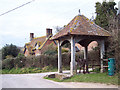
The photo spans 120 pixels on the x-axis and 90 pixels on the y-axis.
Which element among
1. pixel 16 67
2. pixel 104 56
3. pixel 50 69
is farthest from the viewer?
pixel 16 67

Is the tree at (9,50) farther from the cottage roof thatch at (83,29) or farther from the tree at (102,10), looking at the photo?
the cottage roof thatch at (83,29)

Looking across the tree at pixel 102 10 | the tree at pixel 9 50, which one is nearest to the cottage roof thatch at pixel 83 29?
the tree at pixel 102 10

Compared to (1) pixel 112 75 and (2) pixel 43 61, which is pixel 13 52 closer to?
(2) pixel 43 61

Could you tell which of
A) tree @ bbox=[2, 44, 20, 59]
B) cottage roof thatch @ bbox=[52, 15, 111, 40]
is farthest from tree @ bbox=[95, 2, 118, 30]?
tree @ bbox=[2, 44, 20, 59]

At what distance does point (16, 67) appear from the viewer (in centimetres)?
3253

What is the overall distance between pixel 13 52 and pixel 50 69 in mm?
25147

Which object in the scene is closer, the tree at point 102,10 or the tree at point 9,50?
the tree at point 102,10

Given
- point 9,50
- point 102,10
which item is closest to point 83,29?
point 102,10

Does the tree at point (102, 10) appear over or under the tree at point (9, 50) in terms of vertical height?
over

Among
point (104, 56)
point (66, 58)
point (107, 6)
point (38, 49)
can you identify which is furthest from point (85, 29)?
point (38, 49)

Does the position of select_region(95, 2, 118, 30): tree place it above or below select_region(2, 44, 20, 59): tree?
above

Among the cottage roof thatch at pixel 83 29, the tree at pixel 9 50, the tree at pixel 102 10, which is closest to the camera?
the cottage roof thatch at pixel 83 29

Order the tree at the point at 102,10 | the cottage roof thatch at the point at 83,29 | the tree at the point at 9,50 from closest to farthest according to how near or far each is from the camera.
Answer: the cottage roof thatch at the point at 83,29, the tree at the point at 102,10, the tree at the point at 9,50

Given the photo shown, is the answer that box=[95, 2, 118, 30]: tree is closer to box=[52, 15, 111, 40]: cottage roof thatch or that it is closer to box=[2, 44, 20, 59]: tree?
box=[52, 15, 111, 40]: cottage roof thatch
